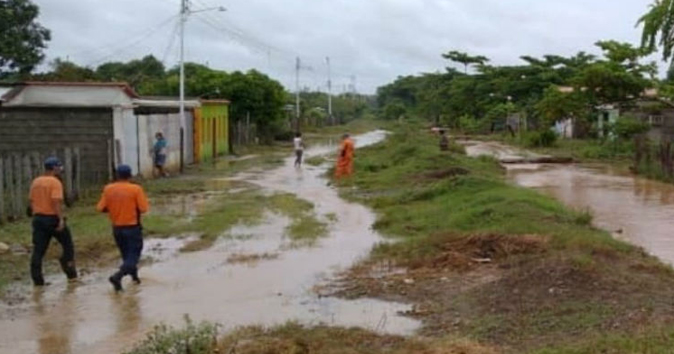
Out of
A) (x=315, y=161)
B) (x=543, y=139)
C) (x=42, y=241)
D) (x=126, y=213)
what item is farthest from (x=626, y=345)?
(x=543, y=139)

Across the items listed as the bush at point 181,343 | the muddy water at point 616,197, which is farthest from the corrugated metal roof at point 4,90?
the bush at point 181,343

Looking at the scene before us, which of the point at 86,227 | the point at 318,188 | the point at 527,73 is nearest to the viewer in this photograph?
the point at 86,227

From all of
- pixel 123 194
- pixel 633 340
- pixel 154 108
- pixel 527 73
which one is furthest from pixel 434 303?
pixel 527 73

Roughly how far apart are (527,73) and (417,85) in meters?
42.5

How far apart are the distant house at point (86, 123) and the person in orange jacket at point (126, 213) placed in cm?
1338

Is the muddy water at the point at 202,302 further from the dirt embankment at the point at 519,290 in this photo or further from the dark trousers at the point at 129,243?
the dirt embankment at the point at 519,290

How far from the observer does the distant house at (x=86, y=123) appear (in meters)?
25.4

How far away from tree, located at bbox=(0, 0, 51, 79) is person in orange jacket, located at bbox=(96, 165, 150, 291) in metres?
34.2

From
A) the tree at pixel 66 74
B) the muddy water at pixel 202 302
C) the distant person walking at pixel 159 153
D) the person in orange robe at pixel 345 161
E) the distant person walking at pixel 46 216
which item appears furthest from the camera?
the tree at pixel 66 74

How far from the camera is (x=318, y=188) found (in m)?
25.9

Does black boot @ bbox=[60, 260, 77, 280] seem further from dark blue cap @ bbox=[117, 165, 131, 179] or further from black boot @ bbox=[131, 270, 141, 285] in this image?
dark blue cap @ bbox=[117, 165, 131, 179]

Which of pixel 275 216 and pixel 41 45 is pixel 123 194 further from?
pixel 41 45

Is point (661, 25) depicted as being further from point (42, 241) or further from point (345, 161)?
point (42, 241)

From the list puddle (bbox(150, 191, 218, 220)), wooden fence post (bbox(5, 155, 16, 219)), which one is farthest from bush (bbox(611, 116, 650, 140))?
wooden fence post (bbox(5, 155, 16, 219))
